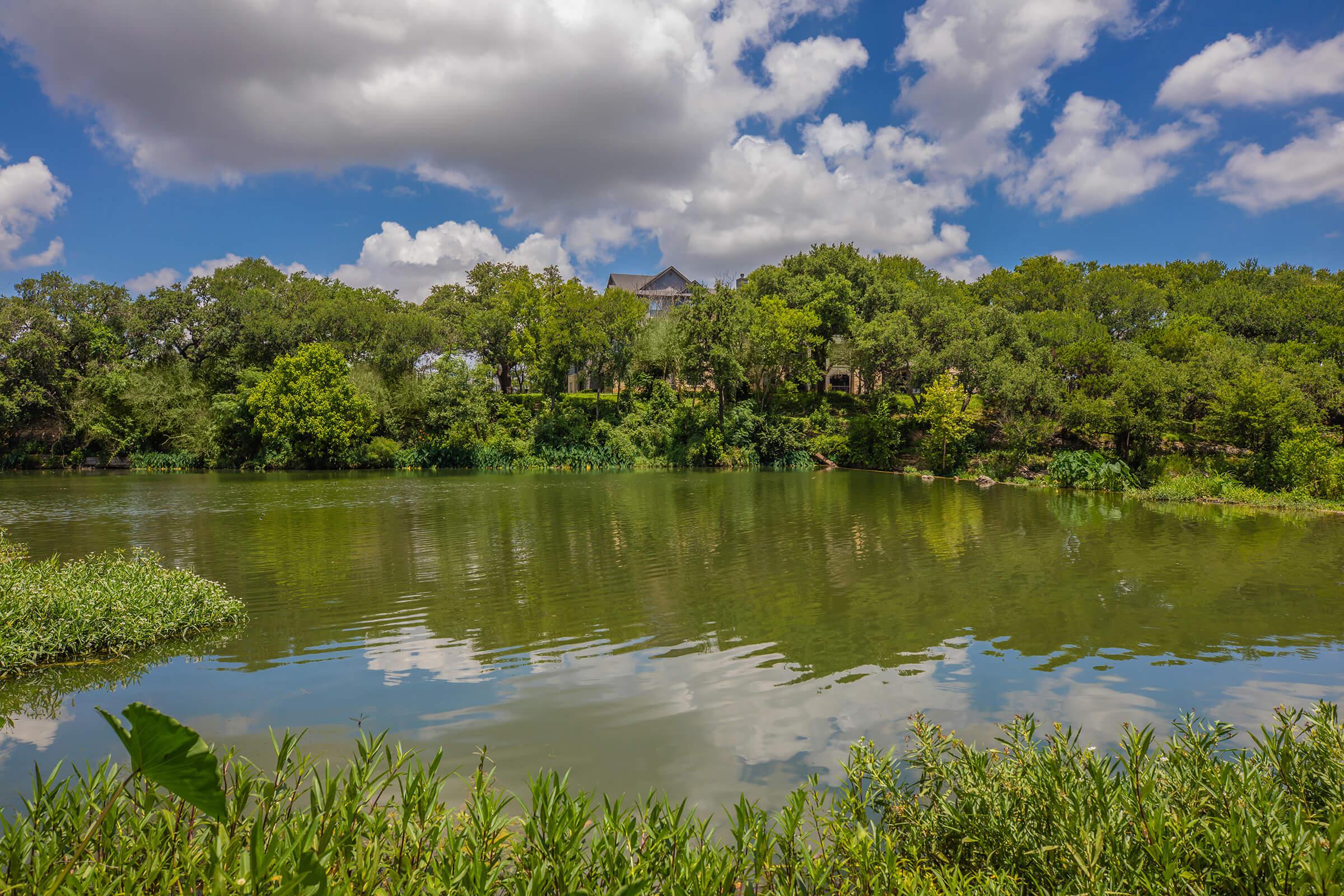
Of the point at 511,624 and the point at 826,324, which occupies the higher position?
the point at 826,324

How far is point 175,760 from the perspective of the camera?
2482 millimetres

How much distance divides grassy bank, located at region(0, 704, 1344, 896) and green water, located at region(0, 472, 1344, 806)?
2098 millimetres

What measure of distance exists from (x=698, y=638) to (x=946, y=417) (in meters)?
36.9

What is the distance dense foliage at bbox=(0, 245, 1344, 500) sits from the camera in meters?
44.6

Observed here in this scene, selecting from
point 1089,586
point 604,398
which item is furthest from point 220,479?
point 1089,586

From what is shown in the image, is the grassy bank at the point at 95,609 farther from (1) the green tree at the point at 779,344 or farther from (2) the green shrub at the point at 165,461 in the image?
(2) the green shrub at the point at 165,461

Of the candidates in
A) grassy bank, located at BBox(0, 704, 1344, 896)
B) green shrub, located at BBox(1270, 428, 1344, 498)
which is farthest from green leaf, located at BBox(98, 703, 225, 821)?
green shrub, located at BBox(1270, 428, 1344, 498)

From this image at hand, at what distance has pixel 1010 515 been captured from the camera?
24688 millimetres

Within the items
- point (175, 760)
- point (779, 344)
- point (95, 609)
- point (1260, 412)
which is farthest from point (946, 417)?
point (175, 760)

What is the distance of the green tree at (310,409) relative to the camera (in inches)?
1928

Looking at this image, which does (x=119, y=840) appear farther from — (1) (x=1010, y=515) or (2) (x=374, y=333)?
(2) (x=374, y=333)

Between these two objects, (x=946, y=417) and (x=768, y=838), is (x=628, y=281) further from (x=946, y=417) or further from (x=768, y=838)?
(x=768, y=838)

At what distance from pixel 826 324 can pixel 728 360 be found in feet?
35.2

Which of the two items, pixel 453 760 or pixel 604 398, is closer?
pixel 453 760
